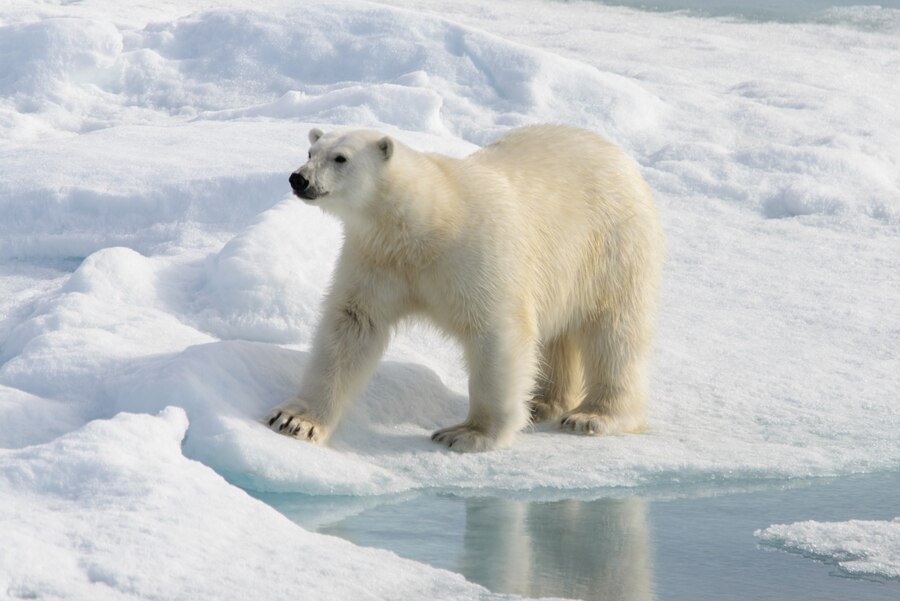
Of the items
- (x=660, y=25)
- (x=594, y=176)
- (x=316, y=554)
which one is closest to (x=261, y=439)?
(x=316, y=554)

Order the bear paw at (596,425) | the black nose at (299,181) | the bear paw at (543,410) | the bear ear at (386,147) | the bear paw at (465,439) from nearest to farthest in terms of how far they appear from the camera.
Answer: the black nose at (299,181) < the bear ear at (386,147) < the bear paw at (465,439) < the bear paw at (596,425) < the bear paw at (543,410)

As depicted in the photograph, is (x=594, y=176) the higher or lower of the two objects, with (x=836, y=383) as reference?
higher

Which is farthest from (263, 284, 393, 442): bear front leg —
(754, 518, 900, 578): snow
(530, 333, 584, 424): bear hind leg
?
(754, 518, 900, 578): snow

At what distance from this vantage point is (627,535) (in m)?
3.78

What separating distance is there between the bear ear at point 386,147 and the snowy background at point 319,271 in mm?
838

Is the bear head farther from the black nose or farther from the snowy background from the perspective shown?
the snowy background

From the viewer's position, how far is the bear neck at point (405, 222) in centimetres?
432

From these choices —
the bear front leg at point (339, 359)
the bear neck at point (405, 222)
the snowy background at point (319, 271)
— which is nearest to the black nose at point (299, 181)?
the bear neck at point (405, 222)

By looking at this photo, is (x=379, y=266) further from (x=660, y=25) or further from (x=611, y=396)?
(x=660, y=25)

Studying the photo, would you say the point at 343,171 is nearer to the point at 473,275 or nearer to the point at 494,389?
the point at 473,275

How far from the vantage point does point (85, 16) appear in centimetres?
1086

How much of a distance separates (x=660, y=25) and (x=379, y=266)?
9.67 m

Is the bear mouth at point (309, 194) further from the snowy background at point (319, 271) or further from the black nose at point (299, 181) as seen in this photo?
the snowy background at point (319, 271)

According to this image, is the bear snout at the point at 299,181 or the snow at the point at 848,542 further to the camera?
the bear snout at the point at 299,181
